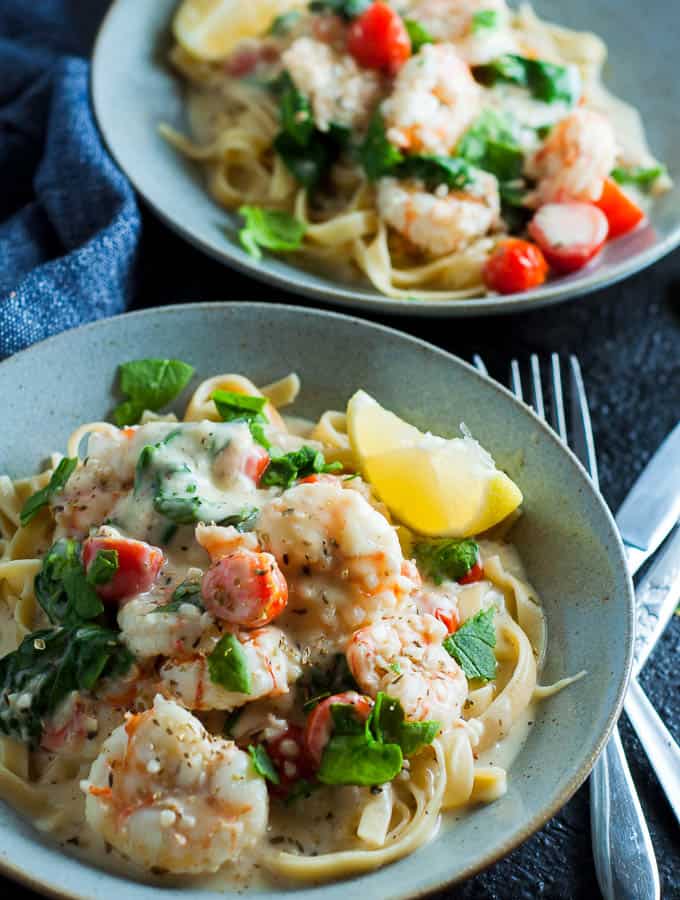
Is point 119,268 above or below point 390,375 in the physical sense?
below

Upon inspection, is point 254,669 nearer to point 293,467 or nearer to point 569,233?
point 293,467

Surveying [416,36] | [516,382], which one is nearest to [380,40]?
[416,36]

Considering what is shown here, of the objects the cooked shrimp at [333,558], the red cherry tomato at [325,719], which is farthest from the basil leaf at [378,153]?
the red cherry tomato at [325,719]

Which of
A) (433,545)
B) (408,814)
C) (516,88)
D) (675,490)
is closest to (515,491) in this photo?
(433,545)

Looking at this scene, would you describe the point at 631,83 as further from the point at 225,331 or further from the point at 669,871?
the point at 669,871

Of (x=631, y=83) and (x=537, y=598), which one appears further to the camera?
(x=631, y=83)

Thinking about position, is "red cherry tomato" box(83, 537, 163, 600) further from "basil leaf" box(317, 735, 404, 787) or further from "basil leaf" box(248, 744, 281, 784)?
"basil leaf" box(317, 735, 404, 787)

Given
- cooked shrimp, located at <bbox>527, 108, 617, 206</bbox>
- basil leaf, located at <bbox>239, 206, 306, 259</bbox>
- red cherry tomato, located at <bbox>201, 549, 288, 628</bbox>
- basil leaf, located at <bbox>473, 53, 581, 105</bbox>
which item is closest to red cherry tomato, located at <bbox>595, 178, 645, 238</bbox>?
cooked shrimp, located at <bbox>527, 108, 617, 206</bbox>
